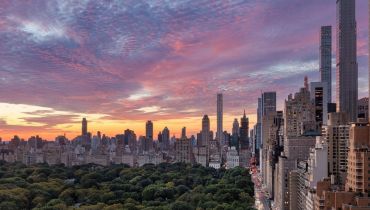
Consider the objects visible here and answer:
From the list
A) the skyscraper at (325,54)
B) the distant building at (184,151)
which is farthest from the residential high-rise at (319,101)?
the distant building at (184,151)

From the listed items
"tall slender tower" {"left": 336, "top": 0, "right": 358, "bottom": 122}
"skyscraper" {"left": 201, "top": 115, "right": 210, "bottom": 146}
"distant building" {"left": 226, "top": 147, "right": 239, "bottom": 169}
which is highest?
"tall slender tower" {"left": 336, "top": 0, "right": 358, "bottom": 122}

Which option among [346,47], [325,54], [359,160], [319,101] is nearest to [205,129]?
[325,54]

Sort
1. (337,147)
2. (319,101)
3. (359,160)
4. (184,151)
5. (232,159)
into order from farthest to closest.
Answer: (184,151) → (232,159) → (319,101) → (337,147) → (359,160)

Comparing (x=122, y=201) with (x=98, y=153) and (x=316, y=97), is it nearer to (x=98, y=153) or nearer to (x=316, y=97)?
(x=316, y=97)

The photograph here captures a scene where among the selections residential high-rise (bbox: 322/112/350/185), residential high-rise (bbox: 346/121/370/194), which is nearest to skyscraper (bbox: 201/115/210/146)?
residential high-rise (bbox: 322/112/350/185)

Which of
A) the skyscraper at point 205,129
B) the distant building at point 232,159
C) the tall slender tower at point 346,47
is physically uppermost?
the tall slender tower at point 346,47

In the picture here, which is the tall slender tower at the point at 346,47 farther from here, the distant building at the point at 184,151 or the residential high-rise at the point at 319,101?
the distant building at the point at 184,151

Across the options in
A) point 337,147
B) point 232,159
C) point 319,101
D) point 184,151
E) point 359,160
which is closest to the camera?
point 359,160

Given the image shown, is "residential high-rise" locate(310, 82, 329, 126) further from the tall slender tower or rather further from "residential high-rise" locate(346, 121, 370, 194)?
"residential high-rise" locate(346, 121, 370, 194)

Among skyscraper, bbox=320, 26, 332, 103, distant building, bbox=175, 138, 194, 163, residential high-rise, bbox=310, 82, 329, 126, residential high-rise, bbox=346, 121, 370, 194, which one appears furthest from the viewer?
distant building, bbox=175, 138, 194, 163

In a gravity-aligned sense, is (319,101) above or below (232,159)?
above

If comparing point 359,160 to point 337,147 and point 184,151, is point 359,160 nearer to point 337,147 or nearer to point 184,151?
point 337,147

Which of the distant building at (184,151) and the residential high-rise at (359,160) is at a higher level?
the residential high-rise at (359,160)
